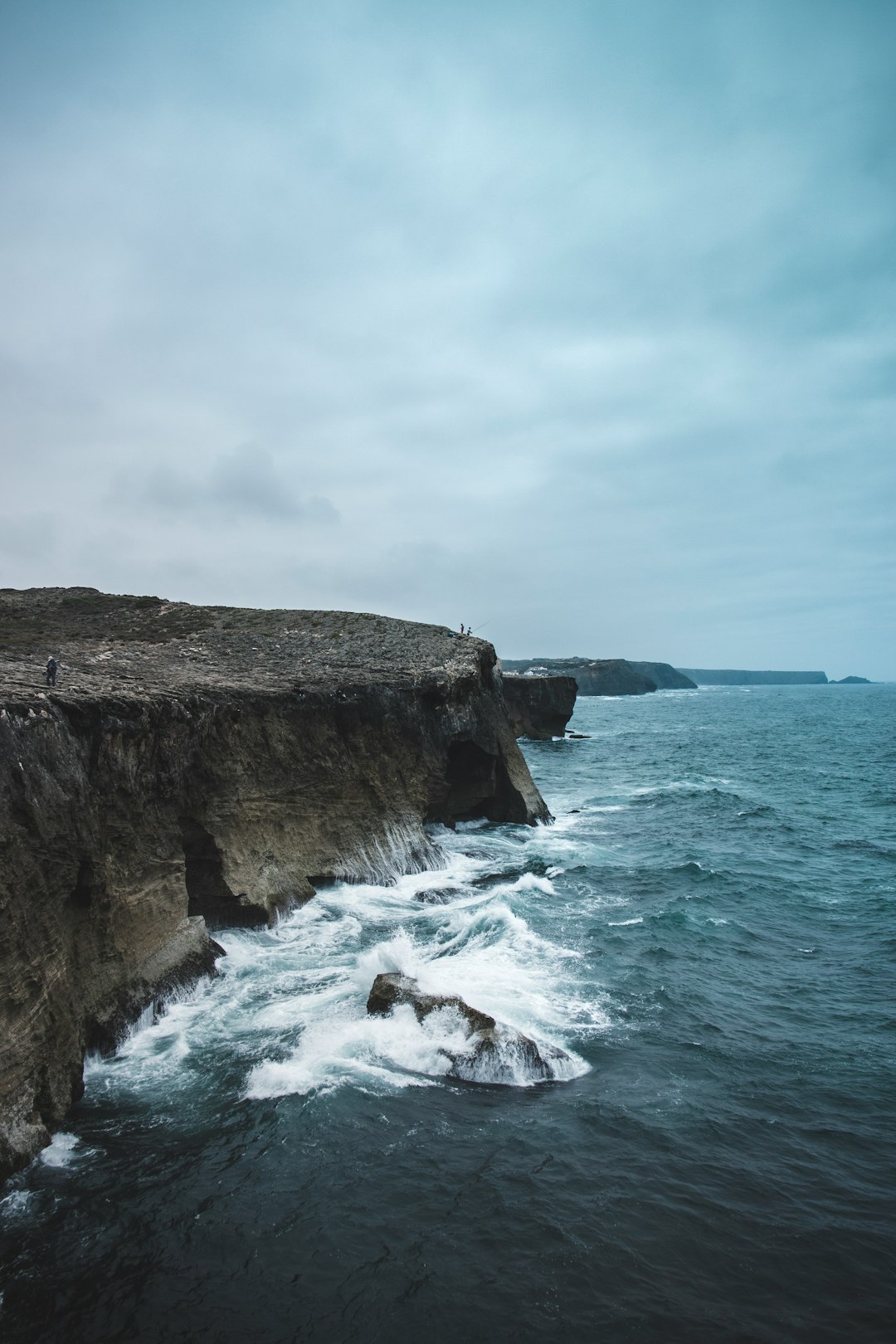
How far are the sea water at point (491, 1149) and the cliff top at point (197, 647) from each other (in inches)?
323

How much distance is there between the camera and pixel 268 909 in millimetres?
21391

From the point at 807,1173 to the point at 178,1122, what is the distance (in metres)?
10.5

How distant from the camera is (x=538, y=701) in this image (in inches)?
3374

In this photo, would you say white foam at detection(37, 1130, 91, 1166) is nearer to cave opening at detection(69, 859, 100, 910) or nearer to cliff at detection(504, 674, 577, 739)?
cave opening at detection(69, 859, 100, 910)

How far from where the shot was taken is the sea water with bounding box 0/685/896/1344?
8.81 metres

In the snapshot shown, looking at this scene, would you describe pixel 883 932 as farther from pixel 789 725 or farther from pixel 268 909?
pixel 789 725

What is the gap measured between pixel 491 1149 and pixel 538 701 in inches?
2952

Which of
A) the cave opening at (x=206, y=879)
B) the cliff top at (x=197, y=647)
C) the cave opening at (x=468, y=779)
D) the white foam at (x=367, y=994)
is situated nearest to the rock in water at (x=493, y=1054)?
the white foam at (x=367, y=994)

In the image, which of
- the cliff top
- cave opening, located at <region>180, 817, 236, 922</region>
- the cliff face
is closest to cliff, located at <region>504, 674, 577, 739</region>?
the cliff top

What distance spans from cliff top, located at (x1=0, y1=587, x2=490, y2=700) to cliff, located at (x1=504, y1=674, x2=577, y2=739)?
44.7 meters

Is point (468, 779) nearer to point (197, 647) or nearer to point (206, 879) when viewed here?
point (197, 647)

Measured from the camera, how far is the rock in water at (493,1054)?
1363 centimetres

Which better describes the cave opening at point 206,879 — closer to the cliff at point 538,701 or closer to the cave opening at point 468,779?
the cave opening at point 468,779

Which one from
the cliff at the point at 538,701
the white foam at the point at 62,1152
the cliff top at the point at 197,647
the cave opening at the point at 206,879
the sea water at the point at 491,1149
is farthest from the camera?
the cliff at the point at 538,701
